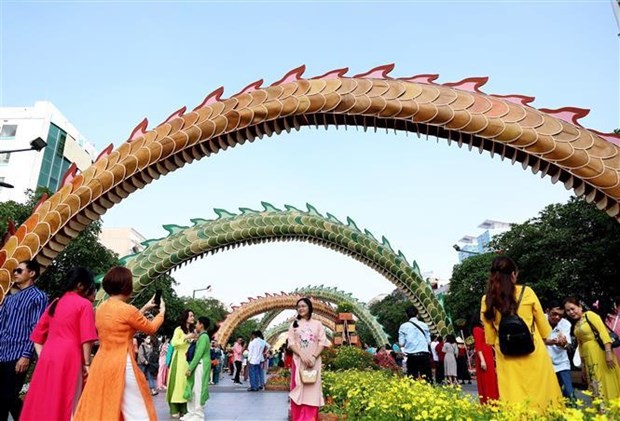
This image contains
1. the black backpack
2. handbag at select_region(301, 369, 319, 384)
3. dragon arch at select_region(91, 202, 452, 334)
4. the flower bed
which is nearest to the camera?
the flower bed

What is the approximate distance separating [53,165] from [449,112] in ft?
133

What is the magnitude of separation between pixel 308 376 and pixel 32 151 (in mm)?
40917

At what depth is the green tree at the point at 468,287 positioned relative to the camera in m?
37.4

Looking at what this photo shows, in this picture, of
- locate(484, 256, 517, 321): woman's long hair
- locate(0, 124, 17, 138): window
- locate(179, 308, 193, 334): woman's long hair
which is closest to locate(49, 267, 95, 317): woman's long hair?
locate(484, 256, 517, 321): woman's long hair

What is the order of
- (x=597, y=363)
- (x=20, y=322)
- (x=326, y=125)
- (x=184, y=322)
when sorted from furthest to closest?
1. (x=184, y=322)
2. (x=326, y=125)
3. (x=597, y=363)
4. (x=20, y=322)

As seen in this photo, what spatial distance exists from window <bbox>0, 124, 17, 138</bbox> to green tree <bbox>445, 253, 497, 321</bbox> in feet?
116

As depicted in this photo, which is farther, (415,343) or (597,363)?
(415,343)

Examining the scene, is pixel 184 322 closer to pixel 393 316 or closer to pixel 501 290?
pixel 501 290

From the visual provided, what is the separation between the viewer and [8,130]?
41188 millimetres

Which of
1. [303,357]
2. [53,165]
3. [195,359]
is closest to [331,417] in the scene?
[303,357]

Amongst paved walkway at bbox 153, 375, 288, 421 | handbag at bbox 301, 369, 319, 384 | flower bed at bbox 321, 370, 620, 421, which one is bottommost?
paved walkway at bbox 153, 375, 288, 421

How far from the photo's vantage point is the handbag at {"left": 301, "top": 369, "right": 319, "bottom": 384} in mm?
5852

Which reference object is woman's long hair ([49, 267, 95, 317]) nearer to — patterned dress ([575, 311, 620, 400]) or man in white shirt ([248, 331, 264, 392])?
patterned dress ([575, 311, 620, 400])

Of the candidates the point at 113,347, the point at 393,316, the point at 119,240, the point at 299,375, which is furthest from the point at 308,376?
the point at 393,316
